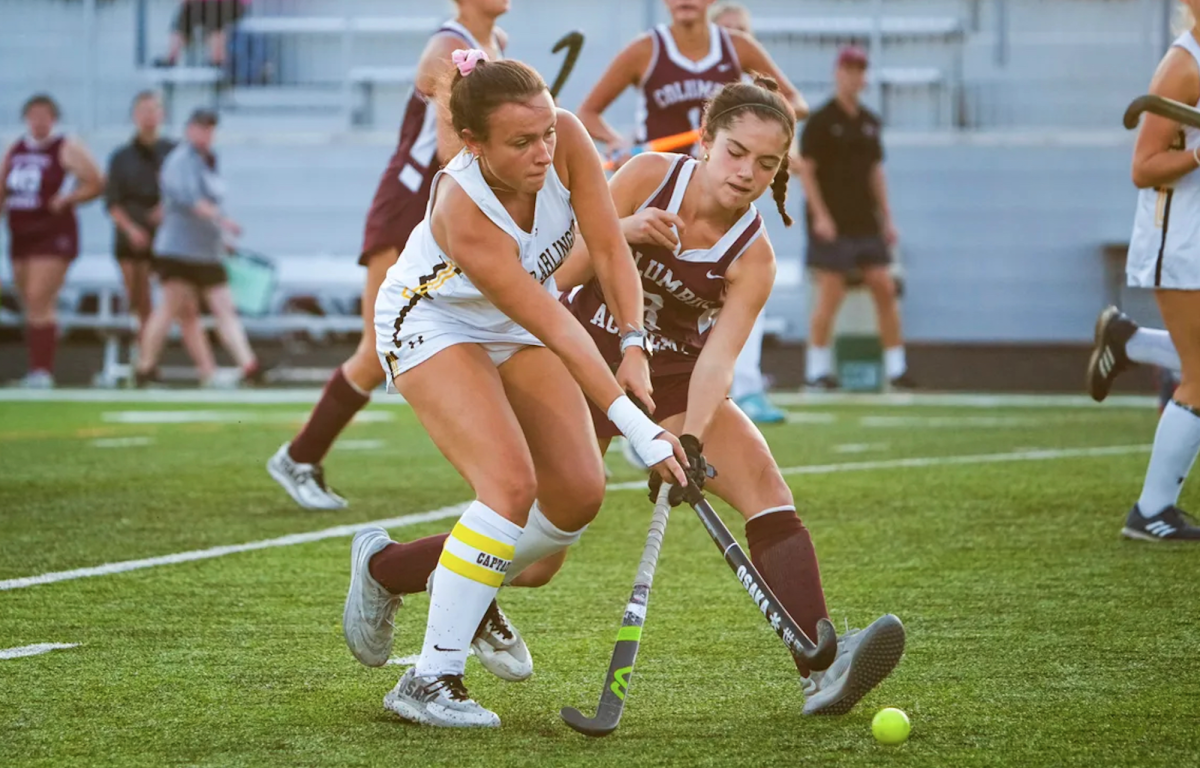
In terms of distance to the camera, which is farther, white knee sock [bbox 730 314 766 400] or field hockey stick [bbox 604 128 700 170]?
white knee sock [bbox 730 314 766 400]

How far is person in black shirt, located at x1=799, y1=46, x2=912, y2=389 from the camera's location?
12.0m

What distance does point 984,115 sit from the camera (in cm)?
1532

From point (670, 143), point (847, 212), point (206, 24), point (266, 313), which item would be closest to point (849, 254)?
point (847, 212)

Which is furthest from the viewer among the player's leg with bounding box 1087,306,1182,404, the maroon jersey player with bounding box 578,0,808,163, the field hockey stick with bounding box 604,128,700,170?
the maroon jersey player with bounding box 578,0,808,163

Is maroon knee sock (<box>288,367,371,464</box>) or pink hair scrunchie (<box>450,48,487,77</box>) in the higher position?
pink hair scrunchie (<box>450,48,487,77</box>)

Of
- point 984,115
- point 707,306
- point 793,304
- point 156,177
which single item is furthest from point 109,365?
point 707,306

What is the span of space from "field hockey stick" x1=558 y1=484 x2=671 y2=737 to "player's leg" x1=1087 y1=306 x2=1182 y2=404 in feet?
9.58

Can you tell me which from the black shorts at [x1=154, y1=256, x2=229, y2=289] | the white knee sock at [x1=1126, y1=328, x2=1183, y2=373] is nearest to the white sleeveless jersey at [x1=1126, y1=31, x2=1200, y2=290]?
the white knee sock at [x1=1126, y1=328, x2=1183, y2=373]

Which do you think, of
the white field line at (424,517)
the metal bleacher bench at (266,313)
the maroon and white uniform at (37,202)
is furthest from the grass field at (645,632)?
the metal bleacher bench at (266,313)

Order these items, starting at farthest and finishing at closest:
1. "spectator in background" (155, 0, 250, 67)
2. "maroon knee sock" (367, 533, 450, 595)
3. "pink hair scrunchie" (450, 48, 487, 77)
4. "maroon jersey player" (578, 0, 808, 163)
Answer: "spectator in background" (155, 0, 250, 67)
"maroon jersey player" (578, 0, 808, 163)
"maroon knee sock" (367, 533, 450, 595)
"pink hair scrunchie" (450, 48, 487, 77)

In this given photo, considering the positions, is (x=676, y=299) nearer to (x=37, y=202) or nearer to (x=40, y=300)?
(x=40, y=300)

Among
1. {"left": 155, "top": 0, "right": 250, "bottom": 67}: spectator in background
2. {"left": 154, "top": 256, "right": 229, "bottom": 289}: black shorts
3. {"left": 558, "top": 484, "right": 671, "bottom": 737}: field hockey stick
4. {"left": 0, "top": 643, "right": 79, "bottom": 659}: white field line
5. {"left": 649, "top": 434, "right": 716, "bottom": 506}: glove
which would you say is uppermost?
{"left": 155, "top": 0, "right": 250, "bottom": 67}: spectator in background

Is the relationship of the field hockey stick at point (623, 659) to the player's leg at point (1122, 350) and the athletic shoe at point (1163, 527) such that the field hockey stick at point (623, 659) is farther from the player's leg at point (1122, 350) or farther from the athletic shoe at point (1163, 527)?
the player's leg at point (1122, 350)

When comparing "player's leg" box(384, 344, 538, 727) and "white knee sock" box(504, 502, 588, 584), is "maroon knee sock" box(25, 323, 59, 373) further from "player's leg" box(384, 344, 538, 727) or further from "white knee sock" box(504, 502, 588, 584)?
"player's leg" box(384, 344, 538, 727)
